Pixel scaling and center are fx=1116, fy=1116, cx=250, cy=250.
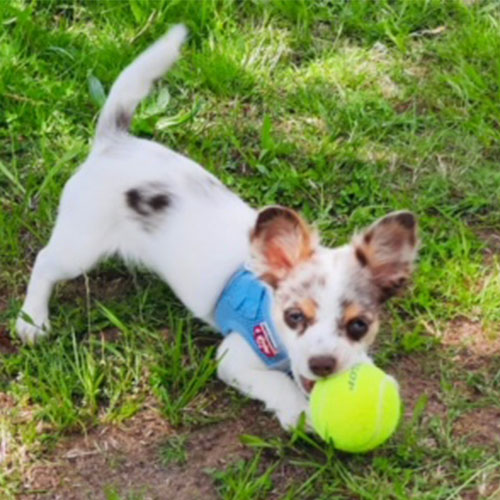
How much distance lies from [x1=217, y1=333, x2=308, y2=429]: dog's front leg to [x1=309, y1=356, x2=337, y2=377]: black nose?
32cm

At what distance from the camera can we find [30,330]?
3.87m

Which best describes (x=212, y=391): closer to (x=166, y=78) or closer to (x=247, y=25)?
(x=166, y=78)

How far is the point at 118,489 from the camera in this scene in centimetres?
337

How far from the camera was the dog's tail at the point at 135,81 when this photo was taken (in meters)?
3.92

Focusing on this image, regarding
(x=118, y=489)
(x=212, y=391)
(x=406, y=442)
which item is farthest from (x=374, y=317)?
(x=118, y=489)

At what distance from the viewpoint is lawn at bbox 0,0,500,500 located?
3416mm

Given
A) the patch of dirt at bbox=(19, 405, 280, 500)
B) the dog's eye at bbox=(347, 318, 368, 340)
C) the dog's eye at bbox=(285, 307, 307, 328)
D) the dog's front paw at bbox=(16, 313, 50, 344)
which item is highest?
the dog's eye at bbox=(347, 318, 368, 340)

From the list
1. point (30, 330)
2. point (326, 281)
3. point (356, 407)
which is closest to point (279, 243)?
point (326, 281)

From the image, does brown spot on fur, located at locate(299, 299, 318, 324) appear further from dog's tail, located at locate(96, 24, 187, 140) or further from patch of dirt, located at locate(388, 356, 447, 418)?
dog's tail, located at locate(96, 24, 187, 140)

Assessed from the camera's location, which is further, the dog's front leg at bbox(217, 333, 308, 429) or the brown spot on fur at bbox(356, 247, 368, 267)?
the dog's front leg at bbox(217, 333, 308, 429)

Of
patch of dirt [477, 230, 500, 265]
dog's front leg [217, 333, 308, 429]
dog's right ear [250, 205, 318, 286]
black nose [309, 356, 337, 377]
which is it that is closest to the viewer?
black nose [309, 356, 337, 377]

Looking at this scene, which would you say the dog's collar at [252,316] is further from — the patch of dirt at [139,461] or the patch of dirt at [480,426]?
the patch of dirt at [480,426]

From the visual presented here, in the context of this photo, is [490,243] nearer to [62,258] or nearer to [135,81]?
[135,81]

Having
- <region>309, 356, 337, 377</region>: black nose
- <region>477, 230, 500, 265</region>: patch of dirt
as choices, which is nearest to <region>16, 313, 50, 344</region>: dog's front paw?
<region>309, 356, 337, 377</region>: black nose
